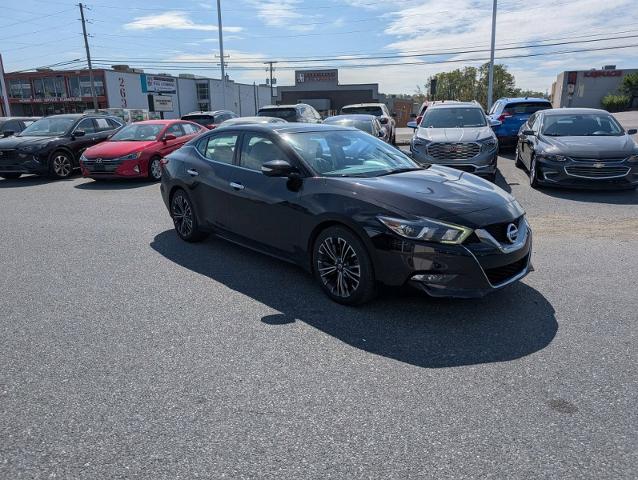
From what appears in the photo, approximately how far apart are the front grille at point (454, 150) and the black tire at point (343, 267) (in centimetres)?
627

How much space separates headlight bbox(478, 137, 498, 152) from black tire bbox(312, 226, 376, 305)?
257 inches

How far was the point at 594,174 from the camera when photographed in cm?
887

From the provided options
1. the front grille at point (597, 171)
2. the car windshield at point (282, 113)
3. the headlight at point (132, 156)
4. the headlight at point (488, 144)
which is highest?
the car windshield at point (282, 113)

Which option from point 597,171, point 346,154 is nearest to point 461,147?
point 597,171

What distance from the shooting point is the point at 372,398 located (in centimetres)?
297

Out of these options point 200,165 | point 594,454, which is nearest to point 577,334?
point 594,454

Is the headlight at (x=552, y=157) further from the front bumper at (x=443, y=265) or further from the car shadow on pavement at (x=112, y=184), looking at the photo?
the car shadow on pavement at (x=112, y=184)

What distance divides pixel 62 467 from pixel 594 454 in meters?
2.63

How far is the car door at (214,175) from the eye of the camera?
5543mm

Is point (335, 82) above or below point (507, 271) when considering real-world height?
above

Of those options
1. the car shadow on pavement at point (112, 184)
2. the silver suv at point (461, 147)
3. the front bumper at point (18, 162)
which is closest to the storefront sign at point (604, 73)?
the silver suv at point (461, 147)

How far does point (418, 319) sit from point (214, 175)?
2.96m

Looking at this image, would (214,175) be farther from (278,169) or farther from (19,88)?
(19,88)

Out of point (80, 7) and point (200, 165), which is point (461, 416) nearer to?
point (200, 165)
